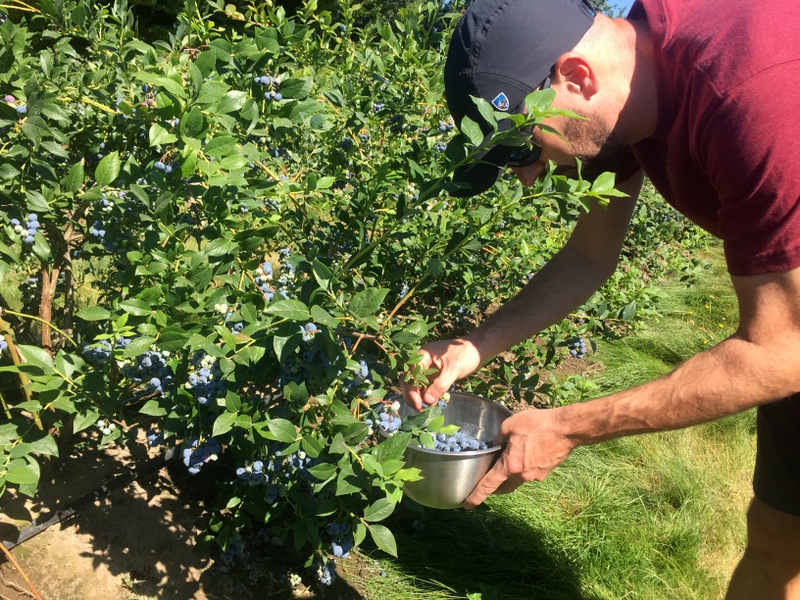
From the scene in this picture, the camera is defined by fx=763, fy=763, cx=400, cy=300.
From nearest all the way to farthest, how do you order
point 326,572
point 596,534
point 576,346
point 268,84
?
point 268,84 < point 326,572 < point 596,534 < point 576,346

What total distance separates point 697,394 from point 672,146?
489 millimetres

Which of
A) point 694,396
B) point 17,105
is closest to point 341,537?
point 694,396

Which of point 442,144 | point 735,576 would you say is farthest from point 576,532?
point 442,144

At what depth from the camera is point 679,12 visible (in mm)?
1498

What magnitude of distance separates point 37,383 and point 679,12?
1476mm

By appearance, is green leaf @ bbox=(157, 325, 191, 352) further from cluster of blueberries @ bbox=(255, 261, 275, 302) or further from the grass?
the grass

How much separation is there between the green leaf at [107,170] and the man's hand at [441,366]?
78 cm

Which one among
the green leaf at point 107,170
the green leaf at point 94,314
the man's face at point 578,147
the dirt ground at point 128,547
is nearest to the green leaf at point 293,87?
the green leaf at point 107,170

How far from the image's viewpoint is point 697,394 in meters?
1.45

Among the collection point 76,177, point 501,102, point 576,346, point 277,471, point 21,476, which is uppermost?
point 501,102

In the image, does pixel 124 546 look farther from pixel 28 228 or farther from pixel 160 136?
pixel 160 136

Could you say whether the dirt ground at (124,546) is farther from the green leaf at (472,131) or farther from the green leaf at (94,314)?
the green leaf at (472,131)

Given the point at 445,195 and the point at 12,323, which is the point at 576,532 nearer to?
the point at 445,195

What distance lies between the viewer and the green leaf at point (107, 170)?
4.94 ft
